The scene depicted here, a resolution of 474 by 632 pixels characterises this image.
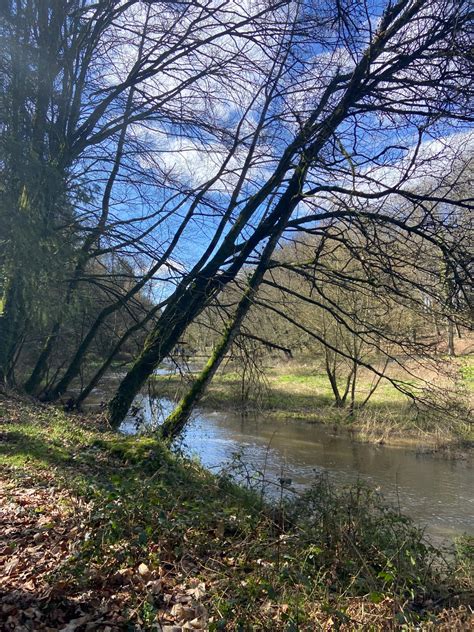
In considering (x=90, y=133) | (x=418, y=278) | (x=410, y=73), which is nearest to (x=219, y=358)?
(x=418, y=278)

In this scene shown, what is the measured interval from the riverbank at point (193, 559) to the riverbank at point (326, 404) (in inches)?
125

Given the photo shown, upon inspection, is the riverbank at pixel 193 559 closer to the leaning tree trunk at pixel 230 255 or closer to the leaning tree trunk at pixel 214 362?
the leaning tree trunk at pixel 214 362

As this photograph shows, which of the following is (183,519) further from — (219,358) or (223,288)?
(223,288)

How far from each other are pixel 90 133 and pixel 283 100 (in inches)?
176

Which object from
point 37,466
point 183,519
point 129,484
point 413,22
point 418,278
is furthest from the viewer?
point 418,278

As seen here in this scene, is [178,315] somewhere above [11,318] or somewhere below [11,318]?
above

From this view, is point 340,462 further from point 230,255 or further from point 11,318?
point 11,318

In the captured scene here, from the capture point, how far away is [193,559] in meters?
3.64

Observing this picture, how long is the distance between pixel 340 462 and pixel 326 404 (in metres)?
7.75

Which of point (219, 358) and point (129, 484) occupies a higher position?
point (219, 358)

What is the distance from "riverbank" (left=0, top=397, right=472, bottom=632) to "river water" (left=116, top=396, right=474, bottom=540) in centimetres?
335

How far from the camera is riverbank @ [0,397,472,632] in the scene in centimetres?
288

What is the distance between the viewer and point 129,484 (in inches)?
190

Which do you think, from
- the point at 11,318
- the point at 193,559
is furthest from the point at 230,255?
the point at 193,559
